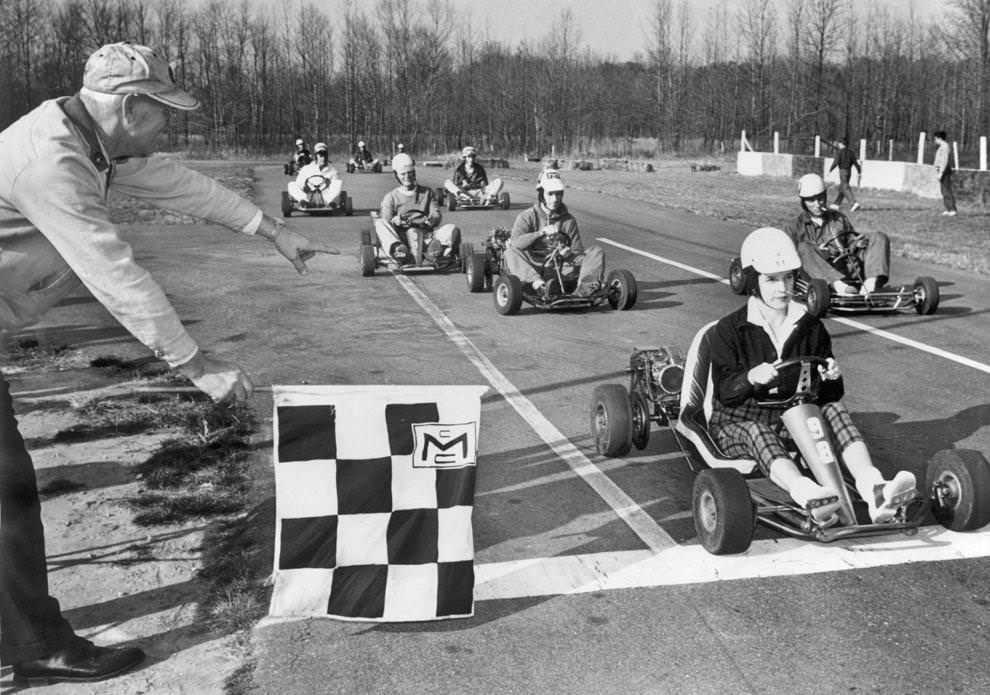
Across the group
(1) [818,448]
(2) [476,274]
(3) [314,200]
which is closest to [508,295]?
(2) [476,274]

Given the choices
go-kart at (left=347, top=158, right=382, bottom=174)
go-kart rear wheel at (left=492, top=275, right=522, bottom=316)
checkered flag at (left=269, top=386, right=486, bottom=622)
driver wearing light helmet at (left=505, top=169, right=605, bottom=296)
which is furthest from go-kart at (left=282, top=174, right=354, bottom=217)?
go-kart at (left=347, top=158, right=382, bottom=174)

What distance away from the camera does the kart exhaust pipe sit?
4531 millimetres

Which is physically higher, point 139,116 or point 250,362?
point 139,116

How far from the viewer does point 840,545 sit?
186 inches

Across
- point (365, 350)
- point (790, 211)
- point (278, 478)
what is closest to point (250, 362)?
point (365, 350)

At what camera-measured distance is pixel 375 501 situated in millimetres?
3719

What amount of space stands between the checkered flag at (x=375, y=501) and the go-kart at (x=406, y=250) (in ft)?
30.0

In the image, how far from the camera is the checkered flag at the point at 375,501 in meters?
3.64

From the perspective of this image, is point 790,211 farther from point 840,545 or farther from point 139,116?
point 139,116

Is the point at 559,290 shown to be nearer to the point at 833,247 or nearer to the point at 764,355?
the point at 833,247

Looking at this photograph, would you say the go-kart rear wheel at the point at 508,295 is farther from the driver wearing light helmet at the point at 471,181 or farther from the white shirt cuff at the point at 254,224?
the driver wearing light helmet at the point at 471,181

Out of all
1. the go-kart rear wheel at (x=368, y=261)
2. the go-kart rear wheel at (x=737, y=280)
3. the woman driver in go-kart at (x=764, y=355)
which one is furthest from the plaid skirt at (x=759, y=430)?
the go-kart rear wheel at (x=368, y=261)

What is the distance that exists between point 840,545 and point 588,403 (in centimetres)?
255

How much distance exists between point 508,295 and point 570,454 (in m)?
4.33
